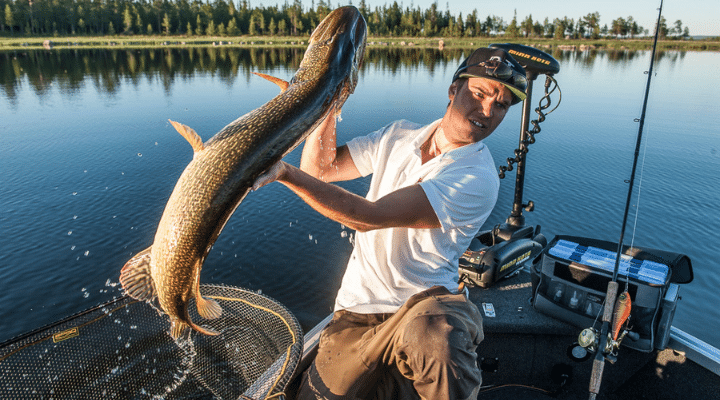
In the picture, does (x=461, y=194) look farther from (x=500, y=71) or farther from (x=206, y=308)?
(x=206, y=308)

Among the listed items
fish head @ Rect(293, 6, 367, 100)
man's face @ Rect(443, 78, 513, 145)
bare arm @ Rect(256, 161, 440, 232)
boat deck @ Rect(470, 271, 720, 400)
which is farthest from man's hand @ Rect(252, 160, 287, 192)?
boat deck @ Rect(470, 271, 720, 400)

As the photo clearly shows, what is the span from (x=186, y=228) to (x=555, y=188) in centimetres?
1227

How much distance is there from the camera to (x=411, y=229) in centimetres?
243

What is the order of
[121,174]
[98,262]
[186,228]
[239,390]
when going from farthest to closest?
[121,174] < [98,262] < [239,390] < [186,228]

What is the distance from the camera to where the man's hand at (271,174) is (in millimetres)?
1814

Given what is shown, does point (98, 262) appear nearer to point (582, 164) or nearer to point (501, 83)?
point (501, 83)

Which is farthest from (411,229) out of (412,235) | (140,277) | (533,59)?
(533,59)

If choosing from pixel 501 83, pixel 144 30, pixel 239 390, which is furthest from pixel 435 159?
pixel 144 30

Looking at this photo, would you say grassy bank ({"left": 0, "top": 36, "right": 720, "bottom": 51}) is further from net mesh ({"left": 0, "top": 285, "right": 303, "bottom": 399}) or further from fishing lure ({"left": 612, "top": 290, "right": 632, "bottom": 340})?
fishing lure ({"left": 612, "top": 290, "right": 632, "bottom": 340})

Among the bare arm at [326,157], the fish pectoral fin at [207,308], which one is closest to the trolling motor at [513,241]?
the bare arm at [326,157]

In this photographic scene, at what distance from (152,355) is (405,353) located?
367 centimetres

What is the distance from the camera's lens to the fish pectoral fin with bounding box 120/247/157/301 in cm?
215

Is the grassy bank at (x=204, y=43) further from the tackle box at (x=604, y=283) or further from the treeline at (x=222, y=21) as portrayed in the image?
the tackle box at (x=604, y=283)

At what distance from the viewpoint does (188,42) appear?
256 ft
